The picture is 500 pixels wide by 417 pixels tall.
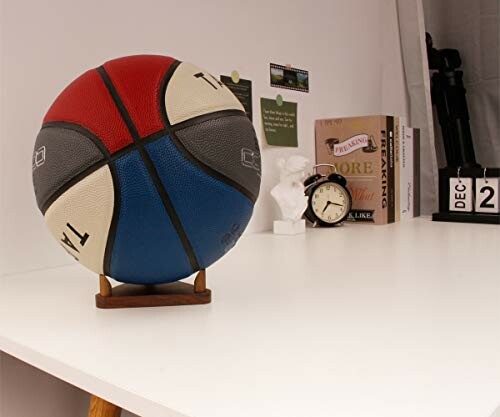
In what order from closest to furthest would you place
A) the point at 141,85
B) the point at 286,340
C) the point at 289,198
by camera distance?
1. the point at 286,340
2. the point at 141,85
3. the point at 289,198

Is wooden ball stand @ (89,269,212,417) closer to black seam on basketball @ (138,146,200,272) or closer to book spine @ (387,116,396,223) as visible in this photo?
black seam on basketball @ (138,146,200,272)

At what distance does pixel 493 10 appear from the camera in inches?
92.2

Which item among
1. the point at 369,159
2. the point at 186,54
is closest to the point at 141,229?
the point at 186,54

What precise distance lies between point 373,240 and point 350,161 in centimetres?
44

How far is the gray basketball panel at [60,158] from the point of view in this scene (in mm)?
756

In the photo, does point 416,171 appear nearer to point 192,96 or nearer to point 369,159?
point 369,159

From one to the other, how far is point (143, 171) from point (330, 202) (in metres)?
1.09

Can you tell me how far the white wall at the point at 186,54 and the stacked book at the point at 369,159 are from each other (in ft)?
0.25

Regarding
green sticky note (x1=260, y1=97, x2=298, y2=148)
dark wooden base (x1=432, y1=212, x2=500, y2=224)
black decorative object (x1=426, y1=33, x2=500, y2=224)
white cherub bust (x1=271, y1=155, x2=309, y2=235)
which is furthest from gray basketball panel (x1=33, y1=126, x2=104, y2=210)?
black decorative object (x1=426, y1=33, x2=500, y2=224)

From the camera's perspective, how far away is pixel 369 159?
5.99ft

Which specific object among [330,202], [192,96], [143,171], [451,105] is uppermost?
[451,105]

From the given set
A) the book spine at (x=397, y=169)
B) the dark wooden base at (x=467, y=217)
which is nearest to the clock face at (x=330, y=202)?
the book spine at (x=397, y=169)

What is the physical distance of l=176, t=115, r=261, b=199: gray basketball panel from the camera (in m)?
0.77

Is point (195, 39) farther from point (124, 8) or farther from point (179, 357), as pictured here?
point (179, 357)
